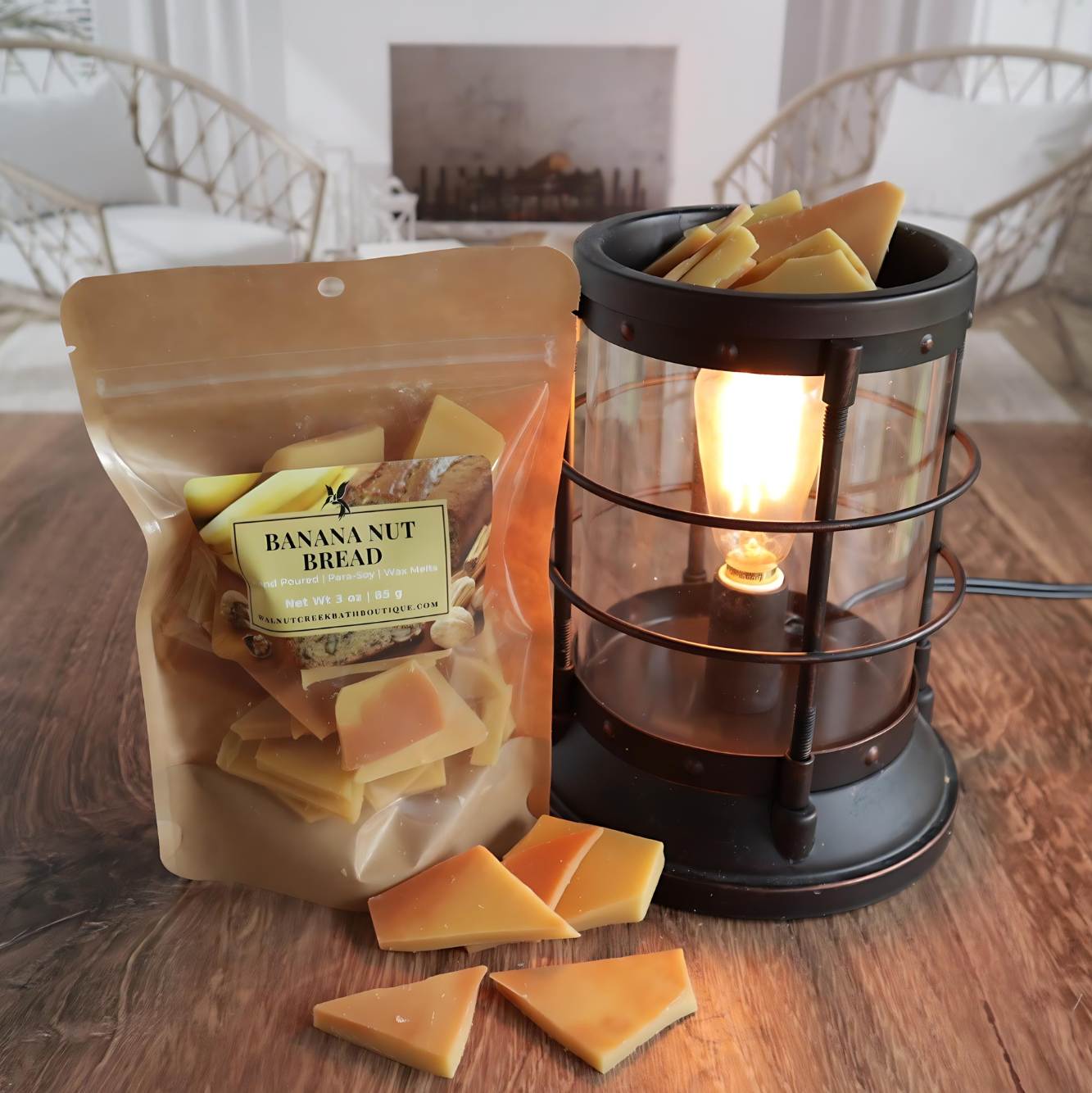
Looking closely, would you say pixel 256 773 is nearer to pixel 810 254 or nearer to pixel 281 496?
pixel 281 496

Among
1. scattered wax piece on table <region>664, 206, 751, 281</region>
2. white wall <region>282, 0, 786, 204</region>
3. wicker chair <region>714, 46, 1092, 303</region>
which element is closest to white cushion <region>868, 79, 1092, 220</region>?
wicker chair <region>714, 46, 1092, 303</region>

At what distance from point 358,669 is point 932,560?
13.8 inches

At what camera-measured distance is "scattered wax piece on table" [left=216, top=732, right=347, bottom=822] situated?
580mm

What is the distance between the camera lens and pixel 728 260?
536 mm

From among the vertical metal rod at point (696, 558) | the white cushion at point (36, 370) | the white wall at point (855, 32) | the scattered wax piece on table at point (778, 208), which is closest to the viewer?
the scattered wax piece on table at point (778, 208)

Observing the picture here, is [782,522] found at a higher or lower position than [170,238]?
higher

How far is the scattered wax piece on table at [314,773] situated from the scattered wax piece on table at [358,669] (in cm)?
4

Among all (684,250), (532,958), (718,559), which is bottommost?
(532,958)

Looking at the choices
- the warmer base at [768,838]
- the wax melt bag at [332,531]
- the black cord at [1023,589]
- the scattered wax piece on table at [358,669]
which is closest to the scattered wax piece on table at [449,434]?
the wax melt bag at [332,531]

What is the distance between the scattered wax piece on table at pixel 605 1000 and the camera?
506 mm

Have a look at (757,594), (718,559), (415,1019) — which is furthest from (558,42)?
(415,1019)

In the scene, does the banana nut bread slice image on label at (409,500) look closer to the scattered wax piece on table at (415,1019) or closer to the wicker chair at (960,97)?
the scattered wax piece on table at (415,1019)

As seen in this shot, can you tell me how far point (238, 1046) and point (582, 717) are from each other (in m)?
0.26

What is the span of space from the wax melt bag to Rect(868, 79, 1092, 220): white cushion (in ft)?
4.78
